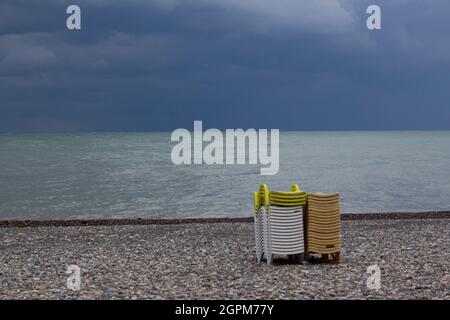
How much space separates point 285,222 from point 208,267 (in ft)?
6.34

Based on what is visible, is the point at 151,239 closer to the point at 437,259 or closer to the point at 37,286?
the point at 37,286

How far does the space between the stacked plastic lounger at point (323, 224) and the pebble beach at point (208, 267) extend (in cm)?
41

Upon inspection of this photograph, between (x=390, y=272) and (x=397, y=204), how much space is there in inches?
947

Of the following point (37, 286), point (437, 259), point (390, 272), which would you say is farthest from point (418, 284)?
point (37, 286)

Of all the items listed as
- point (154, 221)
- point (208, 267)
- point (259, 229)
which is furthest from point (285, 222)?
point (154, 221)

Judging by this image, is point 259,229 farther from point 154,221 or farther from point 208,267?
point 154,221

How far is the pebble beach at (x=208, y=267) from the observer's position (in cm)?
1074

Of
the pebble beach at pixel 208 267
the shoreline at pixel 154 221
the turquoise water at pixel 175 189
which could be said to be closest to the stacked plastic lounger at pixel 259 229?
the pebble beach at pixel 208 267

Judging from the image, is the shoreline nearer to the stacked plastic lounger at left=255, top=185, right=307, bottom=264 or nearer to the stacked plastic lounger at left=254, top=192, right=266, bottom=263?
the stacked plastic lounger at left=254, top=192, right=266, bottom=263

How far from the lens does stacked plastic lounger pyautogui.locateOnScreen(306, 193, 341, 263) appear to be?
13.4 m

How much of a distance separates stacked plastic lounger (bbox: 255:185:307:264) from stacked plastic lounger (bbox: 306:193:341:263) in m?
0.17

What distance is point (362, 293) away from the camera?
34.0 ft

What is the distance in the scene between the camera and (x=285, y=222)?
1338 cm

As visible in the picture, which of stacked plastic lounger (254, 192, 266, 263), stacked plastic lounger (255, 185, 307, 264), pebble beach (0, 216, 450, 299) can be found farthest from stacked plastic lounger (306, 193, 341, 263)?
stacked plastic lounger (254, 192, 266, 263)
